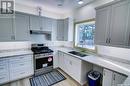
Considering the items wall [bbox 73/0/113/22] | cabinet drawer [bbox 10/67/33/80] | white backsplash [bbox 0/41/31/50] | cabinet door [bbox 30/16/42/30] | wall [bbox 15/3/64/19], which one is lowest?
cabinet drawer [bbox 10/67/33/80]

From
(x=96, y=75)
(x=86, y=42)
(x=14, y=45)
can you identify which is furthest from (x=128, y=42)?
(x=14, y=45)

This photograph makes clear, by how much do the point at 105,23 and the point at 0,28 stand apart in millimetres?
3016

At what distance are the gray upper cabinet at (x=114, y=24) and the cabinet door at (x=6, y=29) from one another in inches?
106

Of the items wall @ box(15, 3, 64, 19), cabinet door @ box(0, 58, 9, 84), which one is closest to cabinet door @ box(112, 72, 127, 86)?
cabinet door @ box(0, 58, 9, 84)

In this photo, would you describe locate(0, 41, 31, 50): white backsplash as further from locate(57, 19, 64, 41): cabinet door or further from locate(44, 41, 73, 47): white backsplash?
locate(57, 19, 64, 41): cabinet door

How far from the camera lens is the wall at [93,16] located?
188 centimetres

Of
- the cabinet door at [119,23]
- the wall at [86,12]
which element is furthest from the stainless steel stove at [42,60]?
the cabinet door at [119,23]

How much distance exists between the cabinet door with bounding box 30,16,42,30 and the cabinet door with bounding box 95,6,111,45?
2.18 meters

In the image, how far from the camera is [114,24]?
5.56 feet

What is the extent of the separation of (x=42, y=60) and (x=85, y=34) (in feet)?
6.41

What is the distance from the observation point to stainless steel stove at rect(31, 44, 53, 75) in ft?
9.18

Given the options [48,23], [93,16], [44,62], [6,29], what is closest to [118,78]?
[93,16]

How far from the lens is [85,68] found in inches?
90.9

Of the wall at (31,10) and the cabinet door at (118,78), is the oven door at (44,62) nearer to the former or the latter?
the wall at (31,10)
